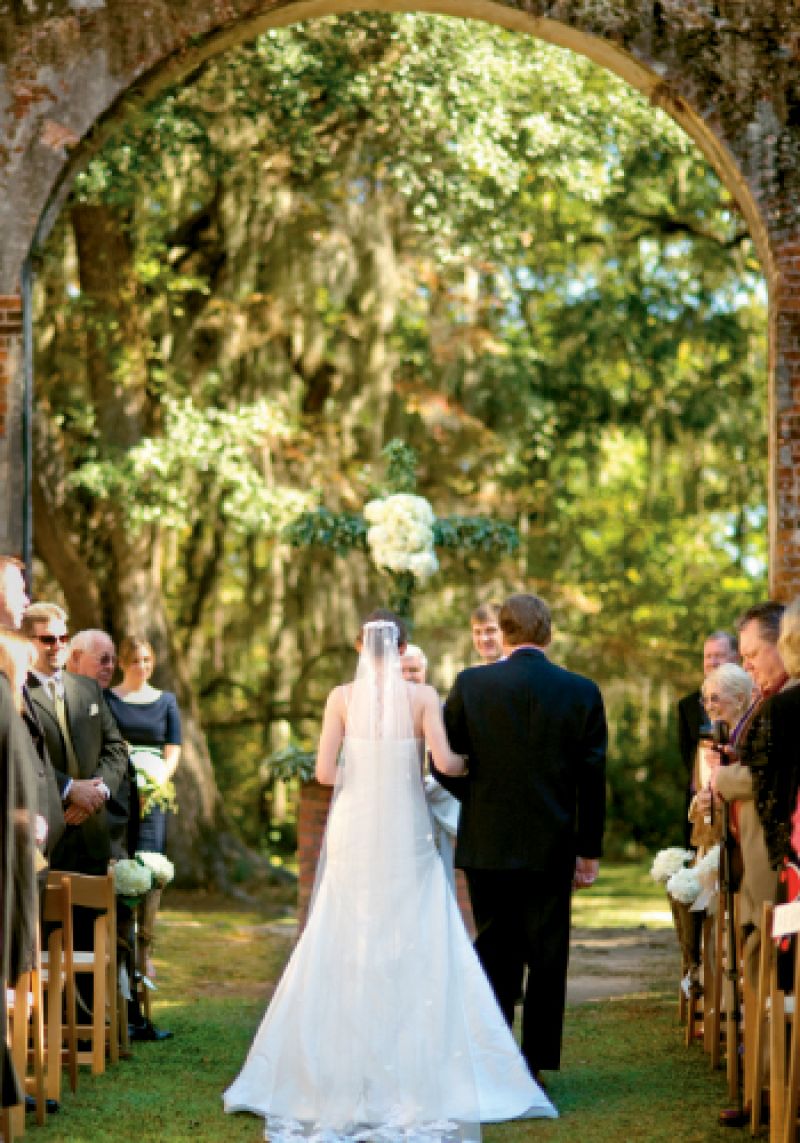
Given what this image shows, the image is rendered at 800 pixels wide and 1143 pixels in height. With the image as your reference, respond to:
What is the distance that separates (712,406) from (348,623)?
4231 mm

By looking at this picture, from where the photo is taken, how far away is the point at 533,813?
689 cm

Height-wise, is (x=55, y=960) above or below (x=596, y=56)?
below

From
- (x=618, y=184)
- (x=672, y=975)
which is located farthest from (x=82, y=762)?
(x=618, y=184)

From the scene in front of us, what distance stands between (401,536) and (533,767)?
3974 millimetres

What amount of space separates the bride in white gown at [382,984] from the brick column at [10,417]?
3.40 metres

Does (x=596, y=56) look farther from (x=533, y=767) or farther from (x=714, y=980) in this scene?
(x=714, y=980)

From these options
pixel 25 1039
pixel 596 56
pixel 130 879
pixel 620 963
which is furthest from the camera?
pixel 620 963

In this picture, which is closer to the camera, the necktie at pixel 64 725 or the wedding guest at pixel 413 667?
the necktie at pixel 64 725

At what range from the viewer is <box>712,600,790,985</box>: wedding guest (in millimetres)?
6340

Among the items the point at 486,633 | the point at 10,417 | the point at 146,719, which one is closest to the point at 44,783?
the point at 146,719

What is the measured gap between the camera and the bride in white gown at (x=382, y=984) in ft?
21.2

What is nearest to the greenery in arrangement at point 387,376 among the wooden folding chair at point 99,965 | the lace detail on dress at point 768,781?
the wooden folding chair at point 99,965

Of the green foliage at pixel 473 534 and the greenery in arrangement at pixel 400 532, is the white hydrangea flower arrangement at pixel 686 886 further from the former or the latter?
the green foliage at pixel 473 534

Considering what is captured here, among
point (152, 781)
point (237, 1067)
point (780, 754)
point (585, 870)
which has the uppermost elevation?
point (780, 754)
